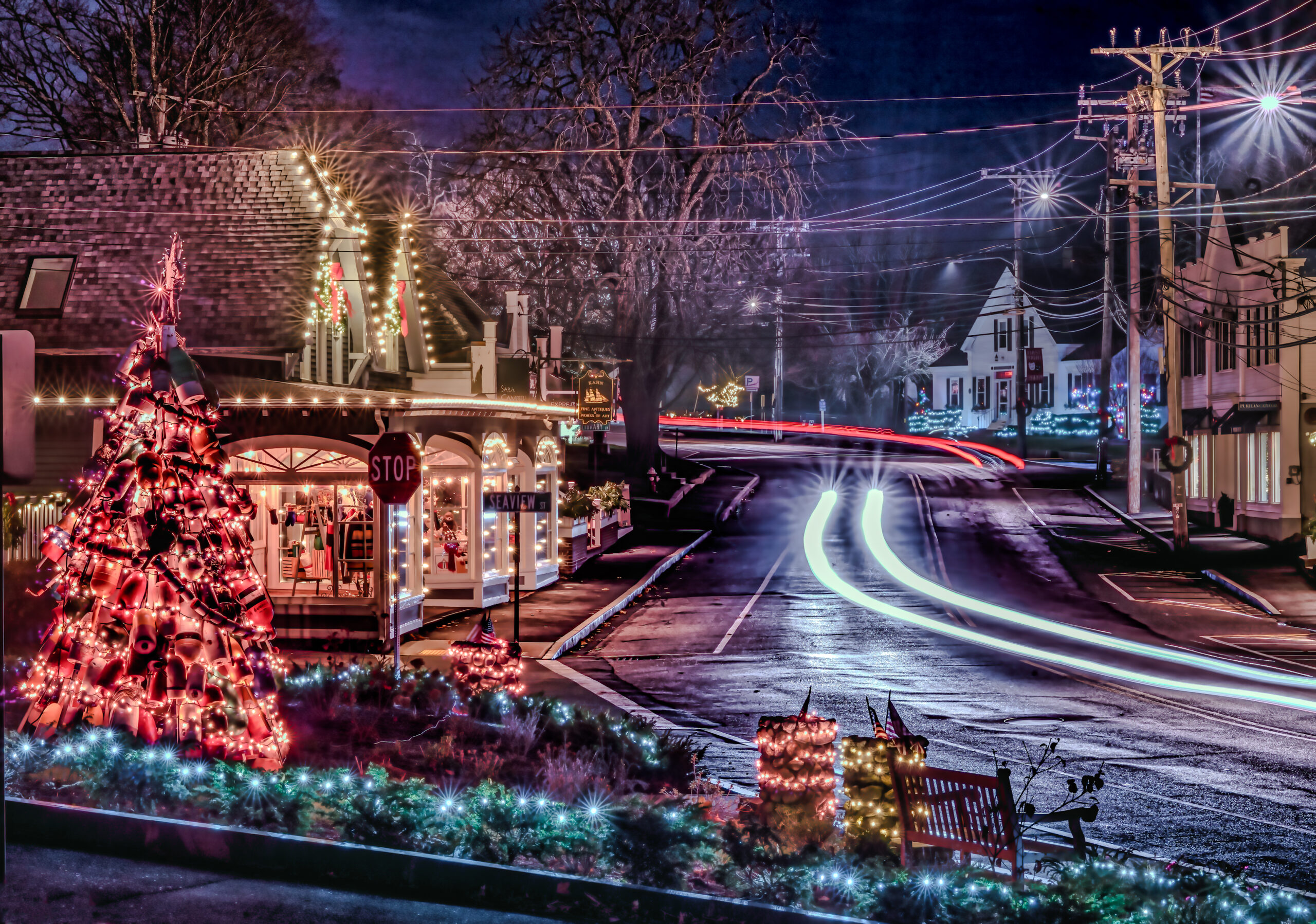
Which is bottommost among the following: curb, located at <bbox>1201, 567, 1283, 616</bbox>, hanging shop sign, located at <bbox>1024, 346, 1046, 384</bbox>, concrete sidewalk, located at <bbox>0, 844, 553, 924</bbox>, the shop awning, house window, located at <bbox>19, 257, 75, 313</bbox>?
curb, located at <bbox>1201, 567, 1283, 616</bbox>

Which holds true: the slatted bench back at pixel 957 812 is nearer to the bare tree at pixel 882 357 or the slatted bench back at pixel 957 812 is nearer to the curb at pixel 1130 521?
the curb at pixel 1130 521

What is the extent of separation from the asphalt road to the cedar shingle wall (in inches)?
328

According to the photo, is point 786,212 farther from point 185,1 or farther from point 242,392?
point 242,392

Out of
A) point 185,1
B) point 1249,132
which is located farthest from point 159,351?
point 1249,132

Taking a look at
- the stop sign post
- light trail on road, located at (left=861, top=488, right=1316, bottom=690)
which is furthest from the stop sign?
light trail on road, located at (left=861, top=488, right=1316, bottom=690)

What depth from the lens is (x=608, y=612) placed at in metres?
23.8

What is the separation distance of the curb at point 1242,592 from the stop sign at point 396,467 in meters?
17.6

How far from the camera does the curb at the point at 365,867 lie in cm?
678

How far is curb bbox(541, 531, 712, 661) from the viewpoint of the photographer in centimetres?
1973

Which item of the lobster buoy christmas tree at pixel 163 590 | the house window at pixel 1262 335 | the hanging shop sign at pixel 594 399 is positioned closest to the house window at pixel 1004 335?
the house window at pixel 1262 335

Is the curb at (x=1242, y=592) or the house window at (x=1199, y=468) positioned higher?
the house window at (x=1199, y=468)

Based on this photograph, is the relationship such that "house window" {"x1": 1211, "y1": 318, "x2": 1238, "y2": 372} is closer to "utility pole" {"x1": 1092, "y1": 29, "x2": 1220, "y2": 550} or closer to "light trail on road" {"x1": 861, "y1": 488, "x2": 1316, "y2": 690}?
"utility pole" {"x1": 1092, "y1": 29, "x2": 1220, "y2": 550}

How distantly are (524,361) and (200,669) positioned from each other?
23712 millimetres

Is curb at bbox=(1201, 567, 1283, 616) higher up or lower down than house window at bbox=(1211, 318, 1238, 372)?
lower down
